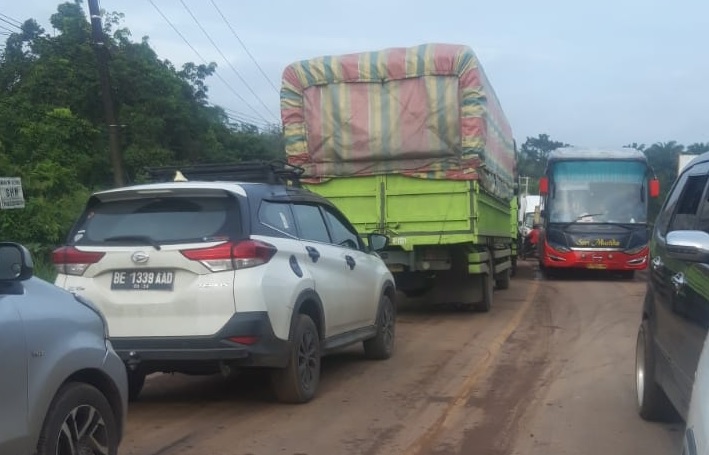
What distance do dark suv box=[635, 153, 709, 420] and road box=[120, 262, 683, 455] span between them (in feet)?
1.58

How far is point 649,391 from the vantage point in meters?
6.21

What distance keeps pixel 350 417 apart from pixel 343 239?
7.60ft

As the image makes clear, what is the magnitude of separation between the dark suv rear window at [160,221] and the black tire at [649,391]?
3.18 m

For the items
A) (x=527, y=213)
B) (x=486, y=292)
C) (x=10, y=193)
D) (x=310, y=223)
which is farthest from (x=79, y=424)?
(x=527, y=213)

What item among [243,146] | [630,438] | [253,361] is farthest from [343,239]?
[243,146]

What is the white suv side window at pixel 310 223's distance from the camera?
7.44 m

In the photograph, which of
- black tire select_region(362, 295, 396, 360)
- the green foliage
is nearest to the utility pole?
the green foliage

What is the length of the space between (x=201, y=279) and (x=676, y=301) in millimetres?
3310

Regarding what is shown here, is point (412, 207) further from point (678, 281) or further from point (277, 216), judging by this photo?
point (678, 281)

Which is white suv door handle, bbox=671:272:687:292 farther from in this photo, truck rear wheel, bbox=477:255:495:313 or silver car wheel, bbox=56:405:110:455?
truck rear wheel, bbox=477:255:495:313

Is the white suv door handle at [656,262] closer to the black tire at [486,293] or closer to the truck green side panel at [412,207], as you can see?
the truck green side panel at [412,207]

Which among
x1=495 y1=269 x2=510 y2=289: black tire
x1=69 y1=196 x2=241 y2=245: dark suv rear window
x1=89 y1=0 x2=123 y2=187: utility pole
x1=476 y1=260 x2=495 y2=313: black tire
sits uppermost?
x1=89 y1=0 x2=123 y2=187: utility pole

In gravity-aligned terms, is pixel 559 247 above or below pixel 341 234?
below

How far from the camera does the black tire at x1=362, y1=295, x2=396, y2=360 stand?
9.09m
